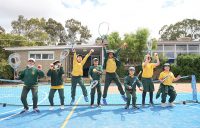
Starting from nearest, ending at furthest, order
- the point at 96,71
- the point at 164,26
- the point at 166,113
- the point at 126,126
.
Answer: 1. the point at 126,126
2. the point at 166,113
3. the point at 96,71
4. the point at 164,26

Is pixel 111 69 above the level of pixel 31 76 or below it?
above

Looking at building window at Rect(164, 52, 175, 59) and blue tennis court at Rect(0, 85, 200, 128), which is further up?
building window at Rect(164, 52, 175, 59)

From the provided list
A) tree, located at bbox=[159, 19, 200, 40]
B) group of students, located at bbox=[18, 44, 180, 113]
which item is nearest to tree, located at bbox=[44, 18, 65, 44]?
tree, located at bbox=[159, 19, 200, 40]

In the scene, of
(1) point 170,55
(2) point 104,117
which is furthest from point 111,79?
(1) point 170,55

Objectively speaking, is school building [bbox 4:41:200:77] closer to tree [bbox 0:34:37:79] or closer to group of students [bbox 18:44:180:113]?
tree [bbox 0:34:37:79]

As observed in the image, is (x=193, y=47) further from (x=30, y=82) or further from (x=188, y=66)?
(x=30, y=82)

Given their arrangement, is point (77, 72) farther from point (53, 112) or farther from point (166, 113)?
point (166, 113)

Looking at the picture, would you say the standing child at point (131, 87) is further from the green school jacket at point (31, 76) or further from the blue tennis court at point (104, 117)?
the green school jacket at point (31, 76)

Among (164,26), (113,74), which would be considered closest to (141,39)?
(113,74)

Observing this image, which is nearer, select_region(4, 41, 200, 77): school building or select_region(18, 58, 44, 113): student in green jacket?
select_region(18, 58, 44, 113): student in green jacket

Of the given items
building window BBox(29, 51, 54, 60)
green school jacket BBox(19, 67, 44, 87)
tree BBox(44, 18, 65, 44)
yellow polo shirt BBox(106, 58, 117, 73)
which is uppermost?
tree BBox(44, 18, 65, 44)

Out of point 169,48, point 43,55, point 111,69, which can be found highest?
point 169,48

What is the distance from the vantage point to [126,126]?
9.03 m

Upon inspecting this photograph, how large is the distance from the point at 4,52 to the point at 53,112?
36.4 m
